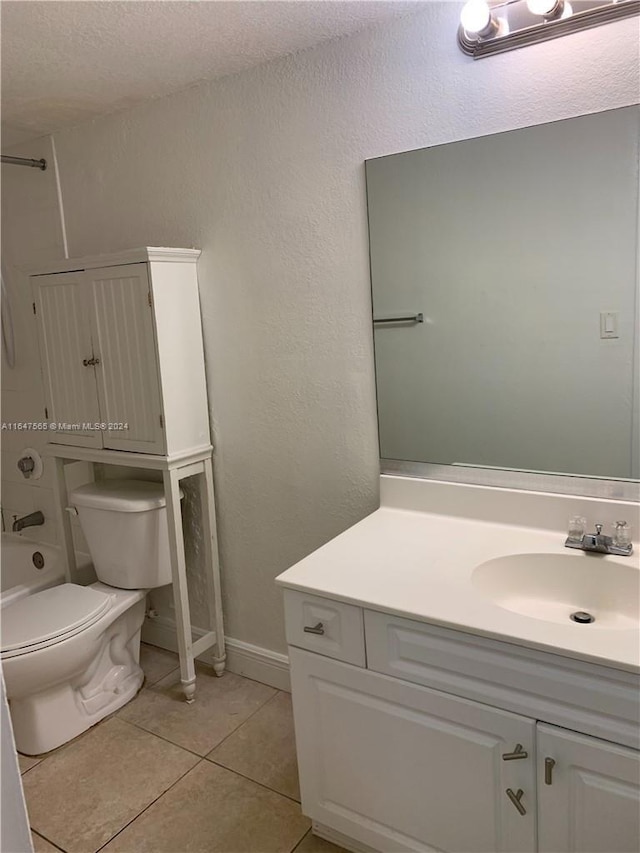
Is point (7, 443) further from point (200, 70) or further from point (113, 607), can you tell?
point (200, 70)

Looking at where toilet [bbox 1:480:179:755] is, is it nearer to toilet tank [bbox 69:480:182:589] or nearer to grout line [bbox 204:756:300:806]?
toilet tank [bbox 69:480:182:589]

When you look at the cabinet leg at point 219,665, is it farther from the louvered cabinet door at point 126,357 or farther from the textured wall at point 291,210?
the louvered cabinet door at point 126,357

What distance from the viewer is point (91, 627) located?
2.12m

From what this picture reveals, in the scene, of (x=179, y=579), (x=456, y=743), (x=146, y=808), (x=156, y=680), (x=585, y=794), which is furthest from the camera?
(x=156, y=680)

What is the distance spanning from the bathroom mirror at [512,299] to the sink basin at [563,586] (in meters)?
0.25

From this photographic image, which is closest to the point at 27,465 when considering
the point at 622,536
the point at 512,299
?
the point at 512,299

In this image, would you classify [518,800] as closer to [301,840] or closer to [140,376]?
[301,840]

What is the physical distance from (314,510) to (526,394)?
804 millimetres

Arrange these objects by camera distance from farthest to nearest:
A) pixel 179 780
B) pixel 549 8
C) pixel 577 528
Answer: pixel 179 780, pixel 577 528, pixel 549 8

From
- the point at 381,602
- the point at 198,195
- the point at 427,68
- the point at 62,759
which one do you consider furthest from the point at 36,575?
the point at 427,68

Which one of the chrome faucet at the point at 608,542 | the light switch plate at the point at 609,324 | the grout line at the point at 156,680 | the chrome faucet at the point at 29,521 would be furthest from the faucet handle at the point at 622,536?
the chrome faucet at the point at 29,521

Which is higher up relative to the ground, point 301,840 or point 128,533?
point 128,533

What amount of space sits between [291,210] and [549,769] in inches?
63.8

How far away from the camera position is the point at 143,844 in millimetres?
1723
